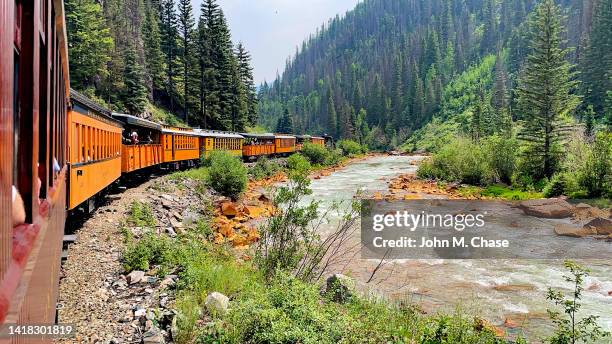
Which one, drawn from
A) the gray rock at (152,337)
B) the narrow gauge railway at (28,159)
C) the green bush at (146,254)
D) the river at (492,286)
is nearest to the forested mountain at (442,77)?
the river at (492,286)

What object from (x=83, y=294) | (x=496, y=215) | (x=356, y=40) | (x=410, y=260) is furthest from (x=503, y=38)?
(x=83, y=294)

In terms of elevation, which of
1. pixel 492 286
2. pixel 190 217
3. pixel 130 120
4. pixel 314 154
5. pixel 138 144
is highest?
pixel 130 120

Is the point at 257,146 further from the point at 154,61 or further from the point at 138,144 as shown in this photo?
the point at 138,144

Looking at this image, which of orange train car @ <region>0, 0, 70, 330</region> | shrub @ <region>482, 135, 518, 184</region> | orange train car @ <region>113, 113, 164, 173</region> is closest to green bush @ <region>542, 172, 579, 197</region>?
shrub @ <region>482, 135, 518, 184</region>

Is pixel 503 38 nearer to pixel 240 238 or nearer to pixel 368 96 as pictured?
pixel 368 96

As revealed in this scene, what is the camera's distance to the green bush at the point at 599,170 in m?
Answer: 25.4

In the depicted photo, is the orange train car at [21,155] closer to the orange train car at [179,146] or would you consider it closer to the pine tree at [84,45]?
the orange train car at [179,146]

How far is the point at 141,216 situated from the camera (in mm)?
13250

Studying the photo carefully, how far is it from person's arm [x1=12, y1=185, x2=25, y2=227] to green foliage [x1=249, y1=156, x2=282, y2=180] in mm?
31546

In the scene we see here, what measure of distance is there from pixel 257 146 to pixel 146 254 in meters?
34.7

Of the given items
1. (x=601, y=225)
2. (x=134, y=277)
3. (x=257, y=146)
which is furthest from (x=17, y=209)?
(x=257, y=146)

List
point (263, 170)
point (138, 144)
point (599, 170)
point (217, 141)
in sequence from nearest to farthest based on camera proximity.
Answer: point (138, 144)
point (599, 170)
point (217, 141)
point (263, 170)

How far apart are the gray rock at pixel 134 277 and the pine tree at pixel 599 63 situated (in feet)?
217

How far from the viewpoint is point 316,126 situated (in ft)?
456
